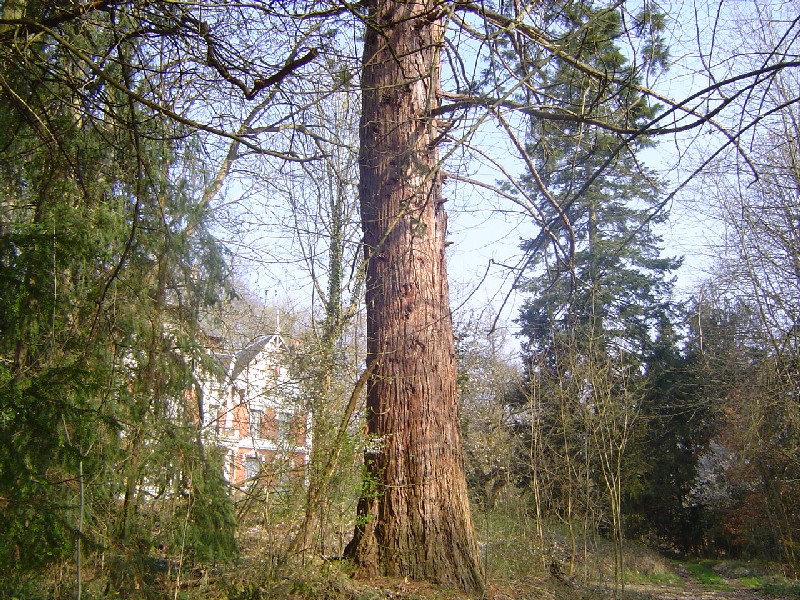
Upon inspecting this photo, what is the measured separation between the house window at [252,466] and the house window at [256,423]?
21 centimetres

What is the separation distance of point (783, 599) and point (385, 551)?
33.2ft

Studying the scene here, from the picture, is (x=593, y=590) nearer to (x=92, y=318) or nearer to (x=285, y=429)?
(x=285, y=429)

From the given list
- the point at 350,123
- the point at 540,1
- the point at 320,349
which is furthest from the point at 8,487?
the point at 350,123

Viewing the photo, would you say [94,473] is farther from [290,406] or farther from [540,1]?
[540,1]

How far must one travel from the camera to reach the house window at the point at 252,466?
475 centimetres

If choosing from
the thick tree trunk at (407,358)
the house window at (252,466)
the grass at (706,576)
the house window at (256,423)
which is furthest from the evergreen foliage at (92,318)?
the grass at (706,576)

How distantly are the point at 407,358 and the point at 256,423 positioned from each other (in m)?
1.25

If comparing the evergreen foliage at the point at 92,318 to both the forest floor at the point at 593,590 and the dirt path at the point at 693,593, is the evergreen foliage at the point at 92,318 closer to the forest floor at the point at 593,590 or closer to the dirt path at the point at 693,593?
the forest floor at the point at 593,590

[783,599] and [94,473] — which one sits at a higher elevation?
[94,473]

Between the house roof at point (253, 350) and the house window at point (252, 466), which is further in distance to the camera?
the house roof at point (253, 350)

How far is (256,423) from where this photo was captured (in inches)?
199

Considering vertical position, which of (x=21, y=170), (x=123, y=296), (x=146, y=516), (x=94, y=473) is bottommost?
(x=146, y=516)

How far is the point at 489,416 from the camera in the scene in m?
12.6

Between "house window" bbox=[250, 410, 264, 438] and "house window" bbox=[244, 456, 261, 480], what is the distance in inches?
8.1
